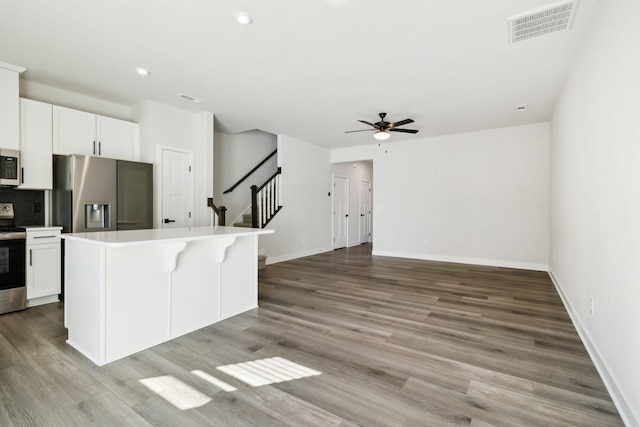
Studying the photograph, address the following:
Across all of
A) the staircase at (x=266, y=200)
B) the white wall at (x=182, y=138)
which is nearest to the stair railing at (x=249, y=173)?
the staircase at (x=266, y=200)

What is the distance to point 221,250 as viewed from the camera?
10.2 ft

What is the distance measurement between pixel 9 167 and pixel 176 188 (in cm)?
188

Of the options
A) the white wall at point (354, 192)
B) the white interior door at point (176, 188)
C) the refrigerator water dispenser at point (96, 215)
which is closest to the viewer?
the refrigerator water dispenser at point (96, 215)

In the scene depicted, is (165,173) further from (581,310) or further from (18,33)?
(581,310)

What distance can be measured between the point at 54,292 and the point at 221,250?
2442mm

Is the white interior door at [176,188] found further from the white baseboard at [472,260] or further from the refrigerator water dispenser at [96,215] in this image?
the white baseboard at [472,260]

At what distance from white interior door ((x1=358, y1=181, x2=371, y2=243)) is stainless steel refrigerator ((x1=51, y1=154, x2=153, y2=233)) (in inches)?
253

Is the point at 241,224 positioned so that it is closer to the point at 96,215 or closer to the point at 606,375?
the point at 96,215

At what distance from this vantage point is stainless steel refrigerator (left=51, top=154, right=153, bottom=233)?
12.5ft

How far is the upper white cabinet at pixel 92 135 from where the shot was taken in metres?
3.96

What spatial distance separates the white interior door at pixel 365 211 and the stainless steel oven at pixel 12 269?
769cm

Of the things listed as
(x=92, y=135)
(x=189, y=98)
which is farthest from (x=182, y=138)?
(x=92, y=135)

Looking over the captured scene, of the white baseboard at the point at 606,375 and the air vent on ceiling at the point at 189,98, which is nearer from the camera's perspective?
the white baseboard at the point at 606,375

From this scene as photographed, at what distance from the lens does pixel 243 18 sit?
258 cm
